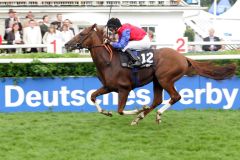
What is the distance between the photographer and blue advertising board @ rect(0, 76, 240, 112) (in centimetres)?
1088

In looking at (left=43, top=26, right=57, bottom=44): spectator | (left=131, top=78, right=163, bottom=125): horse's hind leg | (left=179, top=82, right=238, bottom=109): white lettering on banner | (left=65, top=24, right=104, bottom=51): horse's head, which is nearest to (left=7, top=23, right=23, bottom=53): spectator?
(left=43, top=26, right=57, bottom=44): spectator

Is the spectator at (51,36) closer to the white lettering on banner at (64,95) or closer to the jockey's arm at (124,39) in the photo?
the white lettering on banner at (64,95)

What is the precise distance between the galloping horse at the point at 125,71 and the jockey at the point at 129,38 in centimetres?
18

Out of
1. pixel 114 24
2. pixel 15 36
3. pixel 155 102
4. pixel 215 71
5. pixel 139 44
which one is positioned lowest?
pixel 155 102

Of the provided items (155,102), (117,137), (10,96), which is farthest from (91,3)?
(117,137)

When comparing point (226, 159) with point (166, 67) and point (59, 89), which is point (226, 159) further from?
point (59, 89)

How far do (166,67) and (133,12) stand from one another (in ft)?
30.4

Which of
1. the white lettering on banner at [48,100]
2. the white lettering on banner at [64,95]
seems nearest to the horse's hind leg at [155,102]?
the white lettering on banner at [64,95]

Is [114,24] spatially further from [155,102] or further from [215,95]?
[215,95]

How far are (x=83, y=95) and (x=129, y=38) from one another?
185cm

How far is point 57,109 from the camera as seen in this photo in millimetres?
10938

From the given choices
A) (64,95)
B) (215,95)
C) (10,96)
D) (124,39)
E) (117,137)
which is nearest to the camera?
(117,137)

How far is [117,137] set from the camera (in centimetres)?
844

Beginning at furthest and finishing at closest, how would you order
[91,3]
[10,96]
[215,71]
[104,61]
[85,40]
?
[91,3]
[10,96]
[215,71]
[85,40]
[104,61]
